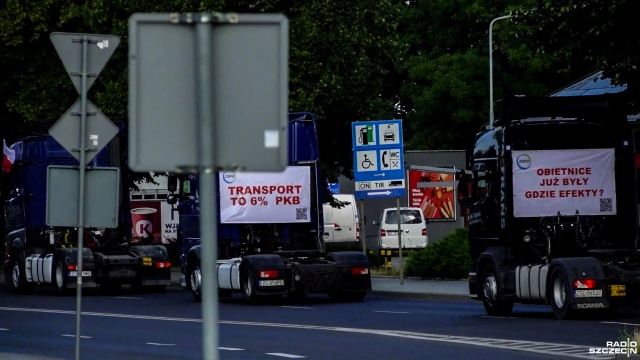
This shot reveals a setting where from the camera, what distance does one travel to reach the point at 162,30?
611 centimetres

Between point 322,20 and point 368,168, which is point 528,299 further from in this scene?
point 322,20

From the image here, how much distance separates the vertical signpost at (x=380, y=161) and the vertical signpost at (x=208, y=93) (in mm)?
25649

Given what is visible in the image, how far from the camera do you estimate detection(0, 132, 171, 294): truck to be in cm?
3416

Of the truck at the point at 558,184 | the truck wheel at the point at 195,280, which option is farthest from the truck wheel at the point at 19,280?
the truck at the point at 558,184

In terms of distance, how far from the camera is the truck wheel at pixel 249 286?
2819 cm

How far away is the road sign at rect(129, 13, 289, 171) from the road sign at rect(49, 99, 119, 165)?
7268mm

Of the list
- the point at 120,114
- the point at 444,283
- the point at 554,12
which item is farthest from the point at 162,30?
the point at 120,114

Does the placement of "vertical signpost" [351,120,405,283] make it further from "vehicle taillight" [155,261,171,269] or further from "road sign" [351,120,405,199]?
"vehicle taillight" [155,261,171,269]

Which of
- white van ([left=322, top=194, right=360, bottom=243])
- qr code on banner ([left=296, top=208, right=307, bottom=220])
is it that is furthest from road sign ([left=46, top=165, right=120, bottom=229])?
white van ([left=322, top=194, right=360, bottom=243])

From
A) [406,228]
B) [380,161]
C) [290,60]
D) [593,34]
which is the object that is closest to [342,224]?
[406,228]

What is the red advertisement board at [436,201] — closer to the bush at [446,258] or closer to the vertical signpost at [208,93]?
the bush at [446,258]

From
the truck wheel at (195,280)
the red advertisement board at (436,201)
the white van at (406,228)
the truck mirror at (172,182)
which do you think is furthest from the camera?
the white van at (406,228)

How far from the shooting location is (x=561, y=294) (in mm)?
21969

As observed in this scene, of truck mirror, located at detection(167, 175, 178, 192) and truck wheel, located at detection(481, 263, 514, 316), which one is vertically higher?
truck mirror, located at detection(167, 175, 178, 192)
